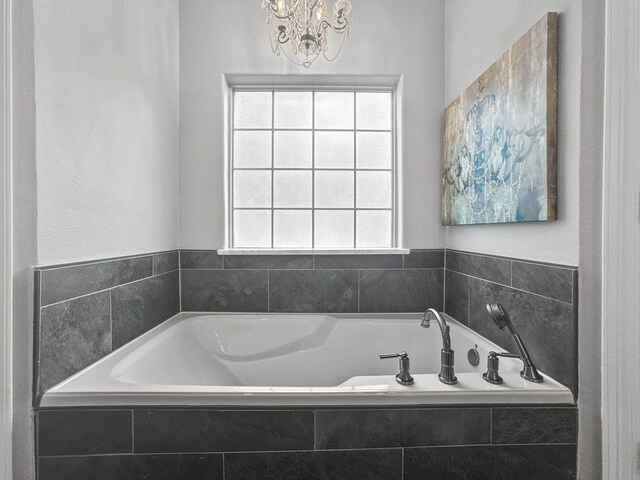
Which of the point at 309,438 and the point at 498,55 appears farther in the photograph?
the point at 498,55

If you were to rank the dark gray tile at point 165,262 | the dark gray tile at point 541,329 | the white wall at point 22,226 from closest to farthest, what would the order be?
1. the white wall at point 22,226
2. the dark gray tile at point 541,329
3. the dark gray tile at point 165,262

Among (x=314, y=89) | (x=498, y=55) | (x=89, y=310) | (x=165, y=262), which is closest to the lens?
(x=89, y=310)

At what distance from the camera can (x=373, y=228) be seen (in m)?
2.09

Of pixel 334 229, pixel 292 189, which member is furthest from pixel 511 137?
pixel 292 189

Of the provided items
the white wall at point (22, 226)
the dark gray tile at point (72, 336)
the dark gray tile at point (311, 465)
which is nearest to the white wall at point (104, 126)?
the white wall at point (22, 226)

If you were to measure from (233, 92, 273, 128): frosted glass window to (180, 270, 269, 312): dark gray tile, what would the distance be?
98cm

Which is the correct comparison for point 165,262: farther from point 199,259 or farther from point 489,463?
point 489,463

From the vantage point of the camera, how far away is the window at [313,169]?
6.75 ft

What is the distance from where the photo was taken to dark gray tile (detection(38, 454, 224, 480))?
3.10 feet

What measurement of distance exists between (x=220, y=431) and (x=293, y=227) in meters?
1.32

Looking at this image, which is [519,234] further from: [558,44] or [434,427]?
[434,427]

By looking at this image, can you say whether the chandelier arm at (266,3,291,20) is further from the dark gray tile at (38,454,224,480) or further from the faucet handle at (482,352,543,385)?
the dark gray tile at (38,454,224,480)

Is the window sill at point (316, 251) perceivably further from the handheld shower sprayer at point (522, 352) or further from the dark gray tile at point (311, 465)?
the dark gray tile at point (311, 465)

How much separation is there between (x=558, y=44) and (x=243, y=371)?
199 centimetres
